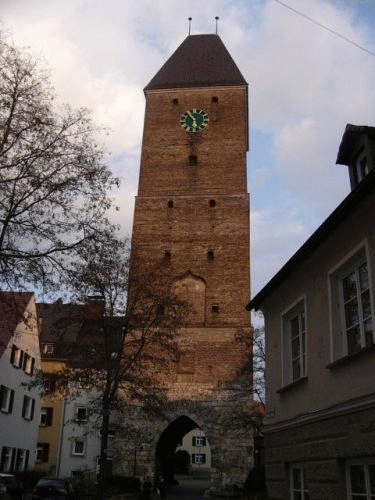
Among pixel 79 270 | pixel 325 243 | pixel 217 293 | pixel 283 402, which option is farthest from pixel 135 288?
pixel 325 243

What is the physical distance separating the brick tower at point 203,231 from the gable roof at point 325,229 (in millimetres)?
17916

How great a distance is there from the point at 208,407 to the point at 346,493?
24.3 metres

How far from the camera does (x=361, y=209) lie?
731 cm

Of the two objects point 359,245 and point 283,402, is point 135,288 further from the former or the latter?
point 359,245

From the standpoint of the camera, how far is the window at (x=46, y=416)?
128ft

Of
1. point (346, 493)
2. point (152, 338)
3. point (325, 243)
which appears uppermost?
point (152, 338)

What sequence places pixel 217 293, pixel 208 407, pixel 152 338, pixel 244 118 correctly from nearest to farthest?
1. pixel 152 338
2. pixel 208 407
3. pixel 217 293
4. pixel 244 118

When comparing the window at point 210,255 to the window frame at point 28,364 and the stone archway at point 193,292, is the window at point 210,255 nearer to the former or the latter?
the stone archway at point 193,292

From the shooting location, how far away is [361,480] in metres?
7.21

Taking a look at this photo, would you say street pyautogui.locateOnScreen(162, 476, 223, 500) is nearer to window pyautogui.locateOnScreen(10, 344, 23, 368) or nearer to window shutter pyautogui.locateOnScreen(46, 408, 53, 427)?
window shutter pyautogui.locateOnScreen(46, 408, 53, 427)

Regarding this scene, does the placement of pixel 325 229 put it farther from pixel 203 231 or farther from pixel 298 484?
pixel 203 231

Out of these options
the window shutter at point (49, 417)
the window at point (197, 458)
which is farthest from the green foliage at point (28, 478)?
the window at point (197, 458)

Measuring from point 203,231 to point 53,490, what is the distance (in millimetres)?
18947

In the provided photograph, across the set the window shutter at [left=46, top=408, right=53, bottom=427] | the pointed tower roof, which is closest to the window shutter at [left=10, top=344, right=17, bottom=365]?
the window shutter at [left=46, top=408, right=53, bottom=427]
